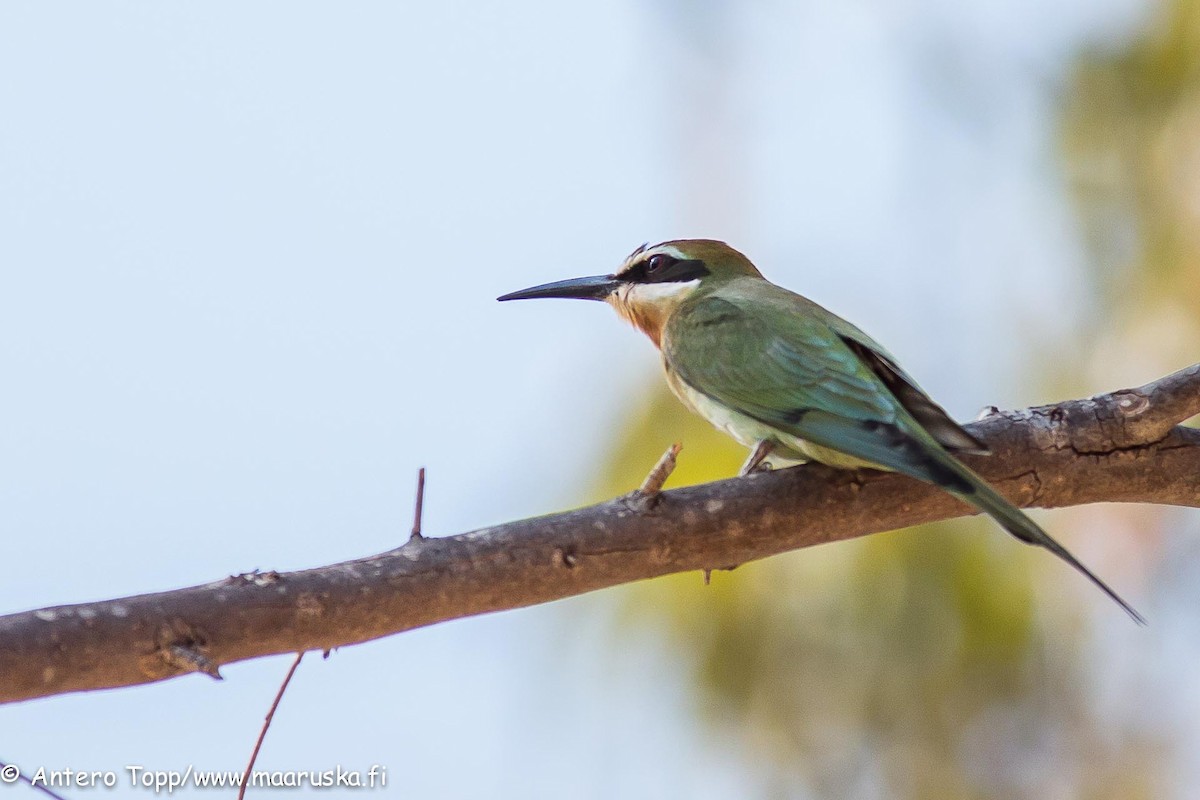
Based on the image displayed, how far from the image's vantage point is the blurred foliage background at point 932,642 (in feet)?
16.8

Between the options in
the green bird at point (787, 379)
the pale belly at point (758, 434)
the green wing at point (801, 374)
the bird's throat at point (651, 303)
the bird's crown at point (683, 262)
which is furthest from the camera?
the bird's crown at point (683, 262)

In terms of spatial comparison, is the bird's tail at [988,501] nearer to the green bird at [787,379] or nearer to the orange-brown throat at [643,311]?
the green bird at [787,379]

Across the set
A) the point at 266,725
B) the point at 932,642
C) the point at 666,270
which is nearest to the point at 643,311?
the point at 666,270

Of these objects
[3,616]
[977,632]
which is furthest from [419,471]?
[977,632]

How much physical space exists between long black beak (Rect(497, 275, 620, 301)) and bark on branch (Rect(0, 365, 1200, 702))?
1872mm

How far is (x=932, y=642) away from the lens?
211 inches

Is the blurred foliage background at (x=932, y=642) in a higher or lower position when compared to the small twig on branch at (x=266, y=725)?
lower

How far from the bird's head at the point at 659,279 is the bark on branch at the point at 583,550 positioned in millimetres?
1534

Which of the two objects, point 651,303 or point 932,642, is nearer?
point 651,303

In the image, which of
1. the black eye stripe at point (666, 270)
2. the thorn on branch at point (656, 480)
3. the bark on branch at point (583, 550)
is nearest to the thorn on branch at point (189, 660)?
the bark on branch at point (583, 550)

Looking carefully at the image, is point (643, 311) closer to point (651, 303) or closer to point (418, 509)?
point (651, 303)

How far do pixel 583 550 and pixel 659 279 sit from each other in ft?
7.07

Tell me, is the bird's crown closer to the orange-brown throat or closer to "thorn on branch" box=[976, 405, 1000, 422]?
the orange-brown throat

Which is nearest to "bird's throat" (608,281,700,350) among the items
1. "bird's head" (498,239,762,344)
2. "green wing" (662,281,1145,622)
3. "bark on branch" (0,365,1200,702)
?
"bird's head" (498,239,762,344)
